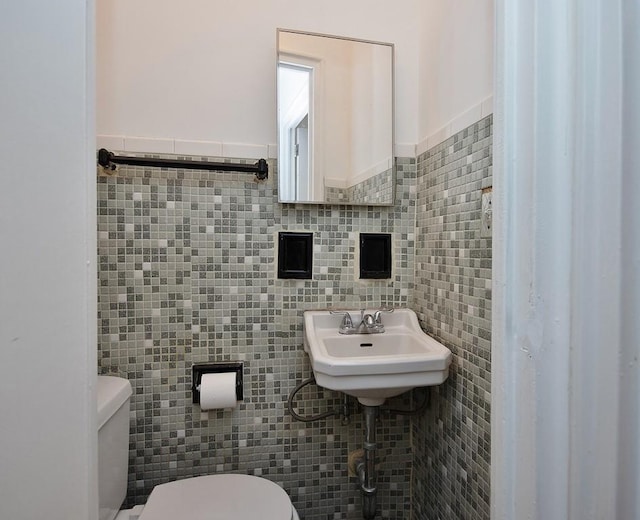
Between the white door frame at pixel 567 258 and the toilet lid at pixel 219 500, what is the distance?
0.69m

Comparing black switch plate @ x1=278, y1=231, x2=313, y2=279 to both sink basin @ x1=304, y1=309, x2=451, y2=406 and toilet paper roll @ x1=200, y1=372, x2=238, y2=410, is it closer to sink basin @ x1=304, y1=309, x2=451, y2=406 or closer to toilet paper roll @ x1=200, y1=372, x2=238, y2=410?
sink basin @ x1=304, y1=309, x2=451, y2=406

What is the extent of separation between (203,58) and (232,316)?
94 cm

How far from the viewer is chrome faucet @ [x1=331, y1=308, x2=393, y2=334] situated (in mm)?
1245

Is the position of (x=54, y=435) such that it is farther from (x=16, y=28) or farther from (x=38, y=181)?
(x=16, y=28)

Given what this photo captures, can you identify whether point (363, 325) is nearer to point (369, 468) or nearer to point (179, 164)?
point (369, 468)

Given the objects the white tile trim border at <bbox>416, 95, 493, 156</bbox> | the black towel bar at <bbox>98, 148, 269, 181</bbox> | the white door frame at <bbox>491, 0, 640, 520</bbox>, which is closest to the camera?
the white door frame at <bbox>491, 0, 640, 520</bbox>

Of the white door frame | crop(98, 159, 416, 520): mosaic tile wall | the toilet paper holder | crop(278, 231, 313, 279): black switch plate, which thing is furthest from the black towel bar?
the white door frame

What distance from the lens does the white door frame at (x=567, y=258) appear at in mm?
380

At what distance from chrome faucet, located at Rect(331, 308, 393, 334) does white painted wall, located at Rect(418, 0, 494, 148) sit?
2.19 ft

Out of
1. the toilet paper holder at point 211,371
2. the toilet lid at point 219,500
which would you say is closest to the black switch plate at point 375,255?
the toilet paper holder at point 211,371

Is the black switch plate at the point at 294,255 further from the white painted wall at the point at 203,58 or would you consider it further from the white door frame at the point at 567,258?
the white door frame at the point at 567,258

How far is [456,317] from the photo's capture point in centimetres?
106

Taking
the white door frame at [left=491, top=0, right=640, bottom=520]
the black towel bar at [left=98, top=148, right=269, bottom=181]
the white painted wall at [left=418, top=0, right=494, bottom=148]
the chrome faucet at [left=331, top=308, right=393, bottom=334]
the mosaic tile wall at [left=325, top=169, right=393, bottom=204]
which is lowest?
the chrome faucet at [left=331, top=308, right=393, bottom=334]

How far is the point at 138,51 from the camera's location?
1.17 metres
